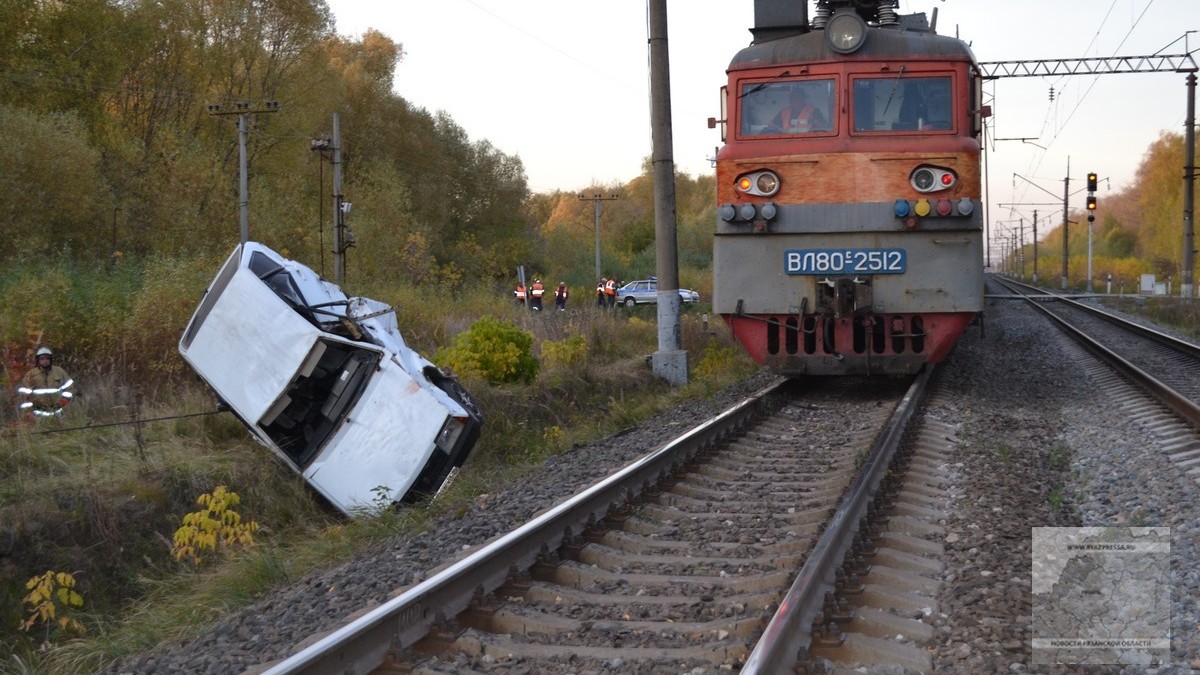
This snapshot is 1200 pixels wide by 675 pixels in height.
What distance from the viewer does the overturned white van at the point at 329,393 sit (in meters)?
9.55

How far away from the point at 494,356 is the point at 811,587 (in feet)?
33.3

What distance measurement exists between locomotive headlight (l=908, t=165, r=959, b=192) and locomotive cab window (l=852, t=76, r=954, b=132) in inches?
16.3

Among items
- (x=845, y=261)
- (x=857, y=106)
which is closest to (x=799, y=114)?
(x=857, y=106)

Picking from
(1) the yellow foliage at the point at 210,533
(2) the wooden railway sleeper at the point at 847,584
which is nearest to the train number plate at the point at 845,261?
(1) the yellow foliage at the point at 210,533

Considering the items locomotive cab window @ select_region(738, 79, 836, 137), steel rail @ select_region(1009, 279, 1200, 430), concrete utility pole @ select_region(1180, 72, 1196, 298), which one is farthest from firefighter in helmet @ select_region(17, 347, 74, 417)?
concrete utility pole @ select_region(1180, 72, 1196, 298)

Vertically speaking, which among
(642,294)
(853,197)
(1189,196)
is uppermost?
(1189,196)

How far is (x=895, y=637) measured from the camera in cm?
411

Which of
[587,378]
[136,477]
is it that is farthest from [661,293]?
[136,477]

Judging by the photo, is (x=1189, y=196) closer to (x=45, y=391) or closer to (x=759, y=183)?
(x=759, y=183)

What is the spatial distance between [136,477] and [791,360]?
6.29m

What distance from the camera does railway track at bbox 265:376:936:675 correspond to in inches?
155

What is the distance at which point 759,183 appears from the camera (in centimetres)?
1080

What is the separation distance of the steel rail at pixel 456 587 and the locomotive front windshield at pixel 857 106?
4.74 meters

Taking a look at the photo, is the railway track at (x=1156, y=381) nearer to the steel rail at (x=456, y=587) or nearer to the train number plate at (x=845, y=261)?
the train number plate at (x=845, y=261)
